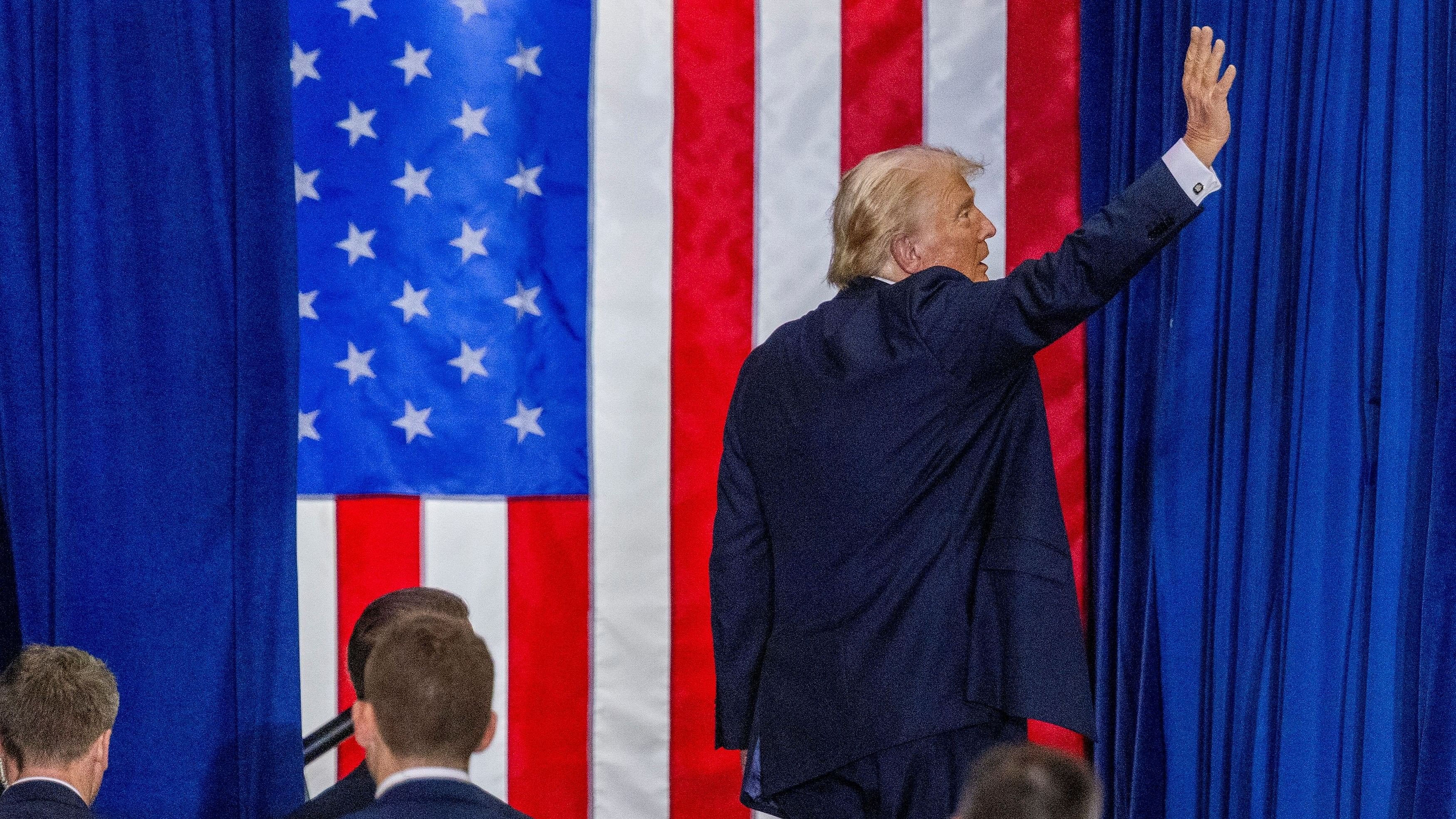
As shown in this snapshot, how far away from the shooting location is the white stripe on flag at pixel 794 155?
3.54m

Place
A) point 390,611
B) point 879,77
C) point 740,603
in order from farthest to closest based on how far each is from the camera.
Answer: point 879,77, point 740,603, point 390,611

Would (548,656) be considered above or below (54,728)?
below

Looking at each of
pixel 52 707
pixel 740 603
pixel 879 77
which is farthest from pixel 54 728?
pixel 879 77

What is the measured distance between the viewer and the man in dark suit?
82.9 inches

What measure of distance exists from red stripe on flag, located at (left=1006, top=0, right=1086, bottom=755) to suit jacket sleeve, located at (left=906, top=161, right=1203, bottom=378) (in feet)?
4.90

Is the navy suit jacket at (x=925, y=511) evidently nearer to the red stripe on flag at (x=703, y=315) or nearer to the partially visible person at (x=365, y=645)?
the partially visible person at (x=365, y=645)

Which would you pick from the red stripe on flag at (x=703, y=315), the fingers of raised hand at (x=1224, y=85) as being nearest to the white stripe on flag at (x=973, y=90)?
the red stripe on flag at (x=703, y=315)

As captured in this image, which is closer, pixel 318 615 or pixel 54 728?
pixel 54 728

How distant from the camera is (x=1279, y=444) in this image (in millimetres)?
2744

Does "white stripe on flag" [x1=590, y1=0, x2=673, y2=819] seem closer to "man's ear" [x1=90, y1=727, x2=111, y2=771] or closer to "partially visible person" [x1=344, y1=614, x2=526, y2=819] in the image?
"man's ear" [x1=90, y1=727, x2=111, y2=771]

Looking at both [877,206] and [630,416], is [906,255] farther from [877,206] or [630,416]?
[630,416]

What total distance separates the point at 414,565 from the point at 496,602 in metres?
0.21

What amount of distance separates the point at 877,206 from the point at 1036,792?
1.30m

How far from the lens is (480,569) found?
11.2 feet
